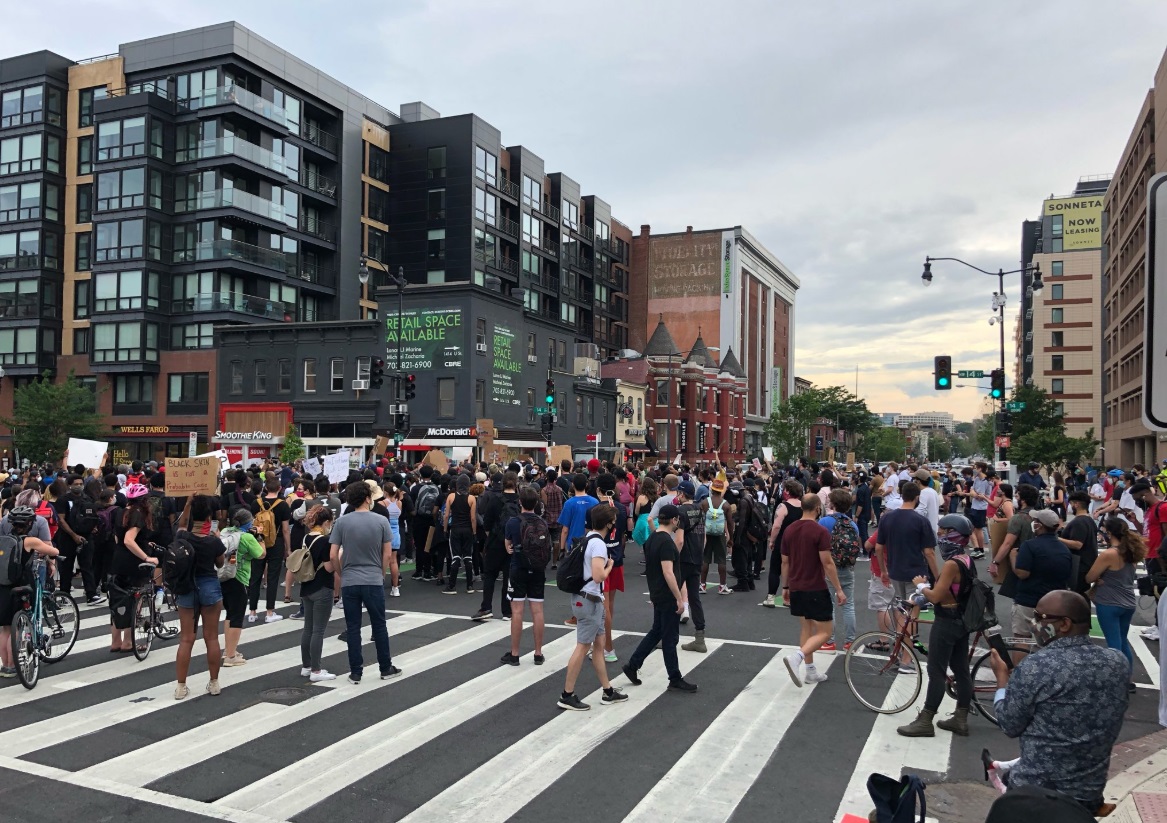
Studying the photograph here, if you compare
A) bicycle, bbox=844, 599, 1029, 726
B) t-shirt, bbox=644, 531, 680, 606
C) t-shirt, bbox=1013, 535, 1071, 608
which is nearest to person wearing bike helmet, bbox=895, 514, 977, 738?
bicycle, bbox=844, 599, 1029, 726

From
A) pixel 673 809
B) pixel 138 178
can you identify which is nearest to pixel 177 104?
pixel 138 178

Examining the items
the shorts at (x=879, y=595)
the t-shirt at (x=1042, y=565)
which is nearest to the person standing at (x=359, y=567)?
the shorts at (x=879, y=595)

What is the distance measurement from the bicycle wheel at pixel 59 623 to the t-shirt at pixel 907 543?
937cm

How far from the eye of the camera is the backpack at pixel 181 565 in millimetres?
8109

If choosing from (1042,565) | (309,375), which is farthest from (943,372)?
(309,375)

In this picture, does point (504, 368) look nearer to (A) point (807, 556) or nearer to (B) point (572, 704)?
(A) point (807, 556)

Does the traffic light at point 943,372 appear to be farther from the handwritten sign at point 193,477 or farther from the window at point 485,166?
the window at point 485,166

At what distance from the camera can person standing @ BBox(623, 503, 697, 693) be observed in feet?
27.7

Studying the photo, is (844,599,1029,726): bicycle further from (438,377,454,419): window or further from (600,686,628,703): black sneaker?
(438,377,454,419): window

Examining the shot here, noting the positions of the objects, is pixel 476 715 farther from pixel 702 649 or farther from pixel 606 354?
pixel 606 354

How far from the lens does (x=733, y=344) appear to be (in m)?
88.0

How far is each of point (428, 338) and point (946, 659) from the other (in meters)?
37.1

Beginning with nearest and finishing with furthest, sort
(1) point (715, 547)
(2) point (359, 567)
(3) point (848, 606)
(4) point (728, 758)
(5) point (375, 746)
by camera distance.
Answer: (4) point (728, 758), (5) point (375, 746), (2) point (359, 567), (3) point (848, 606), (1) point (715, 547)

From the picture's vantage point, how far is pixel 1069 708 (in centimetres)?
415
